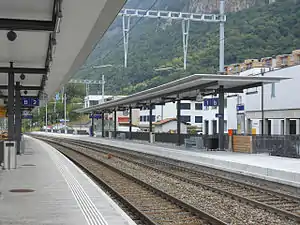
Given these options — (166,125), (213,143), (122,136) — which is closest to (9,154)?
(213,143)

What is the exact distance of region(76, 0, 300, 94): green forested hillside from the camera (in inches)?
2260

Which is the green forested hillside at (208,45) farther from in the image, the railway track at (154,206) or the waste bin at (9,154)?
the railway track at (154,206)

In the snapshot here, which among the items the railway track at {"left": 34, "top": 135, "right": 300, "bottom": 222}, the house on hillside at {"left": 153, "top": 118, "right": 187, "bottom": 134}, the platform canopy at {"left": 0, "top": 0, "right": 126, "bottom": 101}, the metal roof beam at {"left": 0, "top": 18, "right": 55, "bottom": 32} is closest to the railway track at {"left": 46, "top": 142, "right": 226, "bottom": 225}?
the railway track at {"left": 34, "top": 135, "right": 300, "bottom": 222}

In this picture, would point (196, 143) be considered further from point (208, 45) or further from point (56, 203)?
point (208, 45)

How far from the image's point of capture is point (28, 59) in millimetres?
18656

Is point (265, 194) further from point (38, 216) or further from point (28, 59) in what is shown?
point (28, 59)

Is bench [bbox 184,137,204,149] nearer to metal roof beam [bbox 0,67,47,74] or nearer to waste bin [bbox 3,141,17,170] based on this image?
metal roof beam [bbox 0,67,47,74]

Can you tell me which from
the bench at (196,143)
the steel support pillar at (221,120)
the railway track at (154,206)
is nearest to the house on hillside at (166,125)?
the bench at (196,143)

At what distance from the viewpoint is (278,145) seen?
77.5ft

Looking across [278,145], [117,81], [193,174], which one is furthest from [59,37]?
[117,81]

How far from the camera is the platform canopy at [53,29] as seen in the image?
986cm

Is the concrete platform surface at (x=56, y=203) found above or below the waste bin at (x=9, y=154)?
below

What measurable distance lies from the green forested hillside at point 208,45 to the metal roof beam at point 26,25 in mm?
36602

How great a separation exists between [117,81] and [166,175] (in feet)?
205
